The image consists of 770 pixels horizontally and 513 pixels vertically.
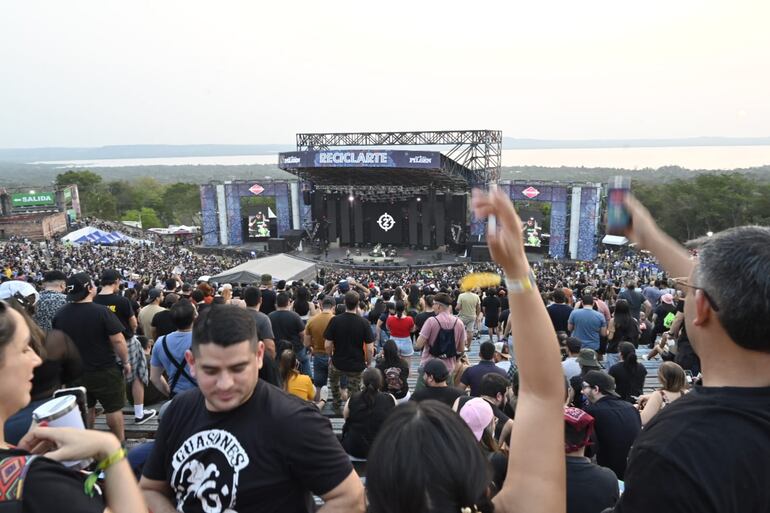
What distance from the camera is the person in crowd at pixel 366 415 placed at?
11.4 feet

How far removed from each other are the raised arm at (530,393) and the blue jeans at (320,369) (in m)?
4.52

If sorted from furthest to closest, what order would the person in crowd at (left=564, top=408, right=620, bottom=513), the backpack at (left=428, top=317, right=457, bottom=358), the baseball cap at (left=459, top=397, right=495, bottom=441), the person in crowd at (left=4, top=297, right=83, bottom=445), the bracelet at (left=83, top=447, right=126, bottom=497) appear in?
the backpack at (left=428, top=317, right=457, bottom=358) → the baseball cap at (left=459, top=397, right=495, bottom=441) → the person in crowd at (left=4, top=297, right=83, bottom=445) → the person in crowd at (left=564, top=408, right=620, bottom=513) → the bracelet at (left=83, top=447, right=126, bottom=497)

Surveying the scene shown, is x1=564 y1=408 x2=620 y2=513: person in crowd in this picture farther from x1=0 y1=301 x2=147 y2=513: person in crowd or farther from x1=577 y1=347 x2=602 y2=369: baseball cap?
x1=577 y1=347 x2=602 y2=369: baseball cap

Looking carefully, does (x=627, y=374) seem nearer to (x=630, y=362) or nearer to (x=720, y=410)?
(x=630, y=362)

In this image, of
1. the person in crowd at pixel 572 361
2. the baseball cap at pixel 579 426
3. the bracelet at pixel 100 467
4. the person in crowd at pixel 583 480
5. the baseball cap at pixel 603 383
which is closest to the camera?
the bracelet at pixel 100 467

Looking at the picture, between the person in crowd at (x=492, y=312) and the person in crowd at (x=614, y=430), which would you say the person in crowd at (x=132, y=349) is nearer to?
the person in crowd at (x=614, y=430)

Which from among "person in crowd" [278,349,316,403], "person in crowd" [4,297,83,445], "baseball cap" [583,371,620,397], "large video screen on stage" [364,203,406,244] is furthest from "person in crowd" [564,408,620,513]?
"large video screen on stage" [364,203,406,244]

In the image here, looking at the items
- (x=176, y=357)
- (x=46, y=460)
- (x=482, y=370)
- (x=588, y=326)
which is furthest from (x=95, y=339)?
(x=588, y=326)

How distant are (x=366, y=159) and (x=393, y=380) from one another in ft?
79.0

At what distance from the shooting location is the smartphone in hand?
171cm

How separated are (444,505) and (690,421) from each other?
0.58m

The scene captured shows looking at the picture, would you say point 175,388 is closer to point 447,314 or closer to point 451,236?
point 447,314

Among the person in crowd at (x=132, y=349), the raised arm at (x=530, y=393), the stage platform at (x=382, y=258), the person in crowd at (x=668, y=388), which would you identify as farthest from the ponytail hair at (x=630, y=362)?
the stage platform at (x=382, y=258)

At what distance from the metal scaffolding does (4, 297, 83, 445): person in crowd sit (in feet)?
84.7
